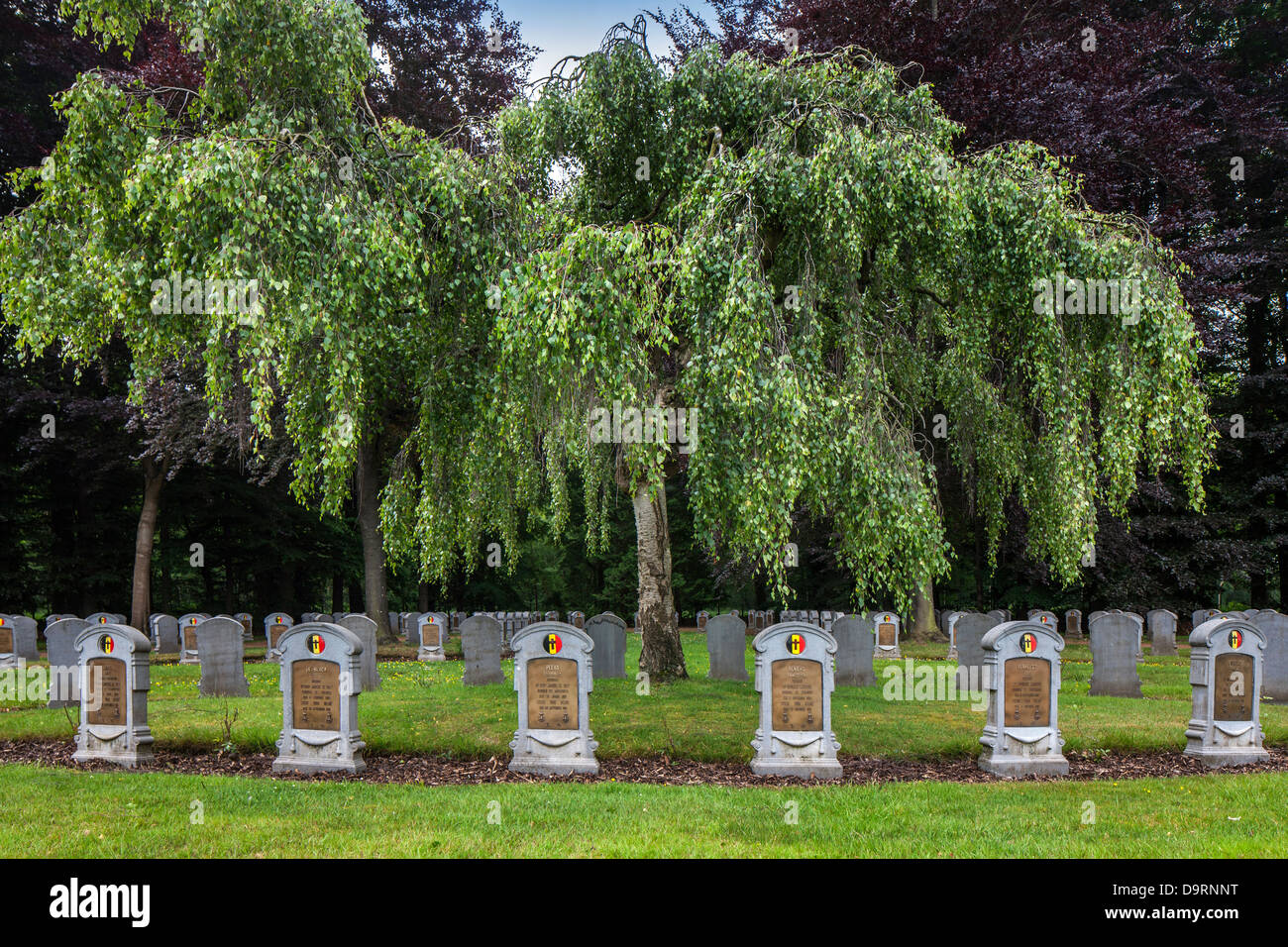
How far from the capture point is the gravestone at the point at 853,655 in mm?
12547

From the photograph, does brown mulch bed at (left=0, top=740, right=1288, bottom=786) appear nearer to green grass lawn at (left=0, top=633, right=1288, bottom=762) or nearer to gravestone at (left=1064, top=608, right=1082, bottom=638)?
green grass lawn at (left=0, top=633, right=1288, bottom=762)

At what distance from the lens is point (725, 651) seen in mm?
12750

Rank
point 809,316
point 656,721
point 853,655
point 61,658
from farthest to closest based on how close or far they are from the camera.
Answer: point 853,655, point 61,658, point 656,721, point 809,316

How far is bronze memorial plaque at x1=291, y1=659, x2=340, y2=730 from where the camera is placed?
25.2 ft

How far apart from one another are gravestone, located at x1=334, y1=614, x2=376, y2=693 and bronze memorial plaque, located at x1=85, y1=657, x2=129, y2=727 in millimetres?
3596

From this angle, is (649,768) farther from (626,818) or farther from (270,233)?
(270,233)

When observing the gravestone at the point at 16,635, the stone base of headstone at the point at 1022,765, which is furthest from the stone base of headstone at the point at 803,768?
the gravestone at the point at 16,635

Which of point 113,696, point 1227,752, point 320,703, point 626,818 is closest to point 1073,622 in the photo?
point 1227,752

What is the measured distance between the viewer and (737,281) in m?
6.70

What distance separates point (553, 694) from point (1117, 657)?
8.22 m

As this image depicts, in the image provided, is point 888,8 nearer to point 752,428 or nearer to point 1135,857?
point 752,428

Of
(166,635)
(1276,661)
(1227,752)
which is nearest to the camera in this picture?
(1227,752)

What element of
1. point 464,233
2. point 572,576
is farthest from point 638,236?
point 572,576

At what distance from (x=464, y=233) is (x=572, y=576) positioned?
26733 millimetres
